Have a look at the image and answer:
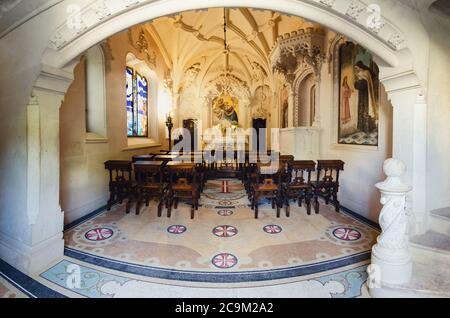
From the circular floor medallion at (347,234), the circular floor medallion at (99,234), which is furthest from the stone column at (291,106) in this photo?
the circular floor medallion at (99,234)

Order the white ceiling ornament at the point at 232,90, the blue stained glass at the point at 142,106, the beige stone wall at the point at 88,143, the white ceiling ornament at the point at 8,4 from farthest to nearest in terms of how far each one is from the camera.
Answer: the white ceiling ornament at the point at 232,90 < the blue stained glass at the point at 142,106 < the beige stone wall at the point at 88,143 < the white ceiling ornament at the point at 8,4

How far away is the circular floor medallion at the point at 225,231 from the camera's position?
340 cm

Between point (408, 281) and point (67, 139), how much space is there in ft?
15.6

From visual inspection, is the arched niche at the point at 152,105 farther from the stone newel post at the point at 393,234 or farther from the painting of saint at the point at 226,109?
the stone newel post at the point at 393,234

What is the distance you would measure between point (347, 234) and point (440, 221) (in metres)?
1.09

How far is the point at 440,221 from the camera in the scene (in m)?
2.54

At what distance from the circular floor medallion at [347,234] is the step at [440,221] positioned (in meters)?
0.88

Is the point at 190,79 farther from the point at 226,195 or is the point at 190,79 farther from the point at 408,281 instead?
the point at 408,281

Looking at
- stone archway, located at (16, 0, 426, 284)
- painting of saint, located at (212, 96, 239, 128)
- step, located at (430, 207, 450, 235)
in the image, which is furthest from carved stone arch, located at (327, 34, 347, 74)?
painting of saint, located at (212, 96, 239, 128)

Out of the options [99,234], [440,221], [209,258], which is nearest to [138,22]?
[209,258]

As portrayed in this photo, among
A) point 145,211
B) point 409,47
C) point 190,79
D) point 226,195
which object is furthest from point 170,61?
point 409,47

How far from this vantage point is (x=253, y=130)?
1258cm

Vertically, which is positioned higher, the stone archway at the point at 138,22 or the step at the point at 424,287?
the stone archway at the point at 138,22

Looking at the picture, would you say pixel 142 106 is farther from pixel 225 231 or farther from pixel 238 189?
pixel 225 231
